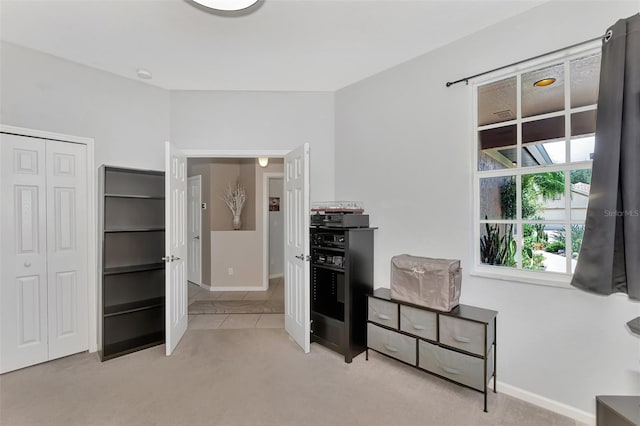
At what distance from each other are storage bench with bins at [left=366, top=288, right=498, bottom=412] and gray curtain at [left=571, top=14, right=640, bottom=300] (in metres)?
0.70

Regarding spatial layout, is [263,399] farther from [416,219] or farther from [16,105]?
[16,105]

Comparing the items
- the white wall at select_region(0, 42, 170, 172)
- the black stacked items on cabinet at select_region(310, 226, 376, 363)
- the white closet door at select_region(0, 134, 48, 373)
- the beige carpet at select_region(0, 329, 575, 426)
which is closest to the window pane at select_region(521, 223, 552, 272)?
the beige carpet at select_region(0, 329, 575, 426)

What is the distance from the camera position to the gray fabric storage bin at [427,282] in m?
2.17

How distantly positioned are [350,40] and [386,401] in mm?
2826

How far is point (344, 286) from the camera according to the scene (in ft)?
9.44

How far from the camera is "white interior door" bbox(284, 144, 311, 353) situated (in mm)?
2779

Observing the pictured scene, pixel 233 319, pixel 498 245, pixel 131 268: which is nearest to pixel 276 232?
pixel 233 319

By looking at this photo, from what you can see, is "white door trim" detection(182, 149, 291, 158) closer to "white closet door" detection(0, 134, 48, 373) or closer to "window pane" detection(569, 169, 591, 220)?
"white closet door" detection(0, 134, 48, 373)

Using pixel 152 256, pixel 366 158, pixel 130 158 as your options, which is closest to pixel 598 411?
pixel 366 158

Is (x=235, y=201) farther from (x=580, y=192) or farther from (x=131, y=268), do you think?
(x=580, y=192)

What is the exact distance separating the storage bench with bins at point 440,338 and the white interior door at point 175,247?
1905mm

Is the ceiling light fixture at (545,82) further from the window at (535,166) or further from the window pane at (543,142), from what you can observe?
the window pane at (543,142)

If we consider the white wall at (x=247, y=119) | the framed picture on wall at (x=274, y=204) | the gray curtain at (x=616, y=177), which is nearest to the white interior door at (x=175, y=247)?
the white wall at (x=247, y=119)

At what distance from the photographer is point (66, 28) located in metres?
2.24
